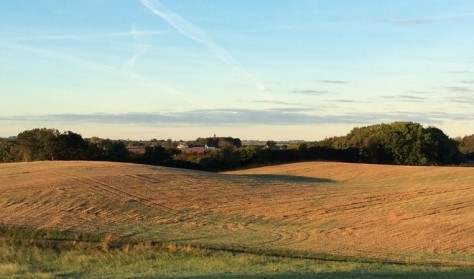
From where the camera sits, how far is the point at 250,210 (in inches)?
1551

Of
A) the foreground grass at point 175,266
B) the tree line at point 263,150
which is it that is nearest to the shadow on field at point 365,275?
the foreground grass at point 175,266

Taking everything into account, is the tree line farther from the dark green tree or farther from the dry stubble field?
the dry stubble field

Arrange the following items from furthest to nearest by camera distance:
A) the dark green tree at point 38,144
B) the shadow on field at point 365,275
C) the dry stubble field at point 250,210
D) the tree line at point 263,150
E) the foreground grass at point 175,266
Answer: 1. the tree line at point 263,150
2. the dark green tree at point 38,144
3. the dry stubble field at point 250,210
4. the foreground grass at point 175,266
5. the shadow on field at point 365,275

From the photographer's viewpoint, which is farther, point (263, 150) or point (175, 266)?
point (263, 150)

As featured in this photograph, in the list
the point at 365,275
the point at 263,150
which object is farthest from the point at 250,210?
the point at 263,150

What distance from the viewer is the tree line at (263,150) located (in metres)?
79.2

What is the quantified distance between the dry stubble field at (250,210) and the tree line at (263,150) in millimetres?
18020

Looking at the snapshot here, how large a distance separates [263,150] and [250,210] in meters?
47.4

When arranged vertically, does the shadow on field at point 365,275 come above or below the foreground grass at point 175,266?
above

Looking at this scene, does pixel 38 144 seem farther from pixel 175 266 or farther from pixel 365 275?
pixel 365 275

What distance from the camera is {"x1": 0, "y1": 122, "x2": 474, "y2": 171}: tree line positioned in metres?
79.2

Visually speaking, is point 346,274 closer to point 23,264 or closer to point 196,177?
point 23,264

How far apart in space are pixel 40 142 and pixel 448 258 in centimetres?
6333

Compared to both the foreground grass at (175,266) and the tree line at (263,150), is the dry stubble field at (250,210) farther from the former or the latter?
the tree line at (263,150)
